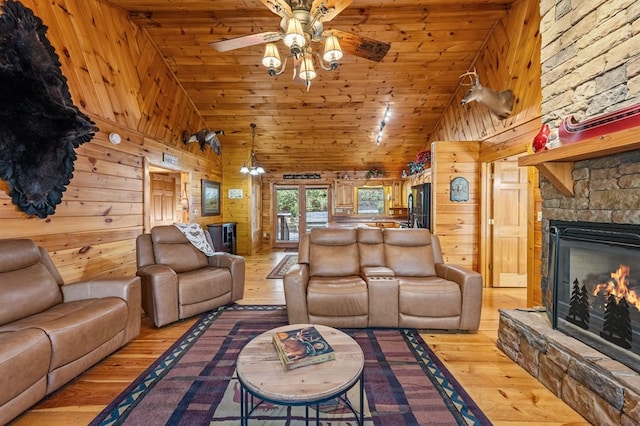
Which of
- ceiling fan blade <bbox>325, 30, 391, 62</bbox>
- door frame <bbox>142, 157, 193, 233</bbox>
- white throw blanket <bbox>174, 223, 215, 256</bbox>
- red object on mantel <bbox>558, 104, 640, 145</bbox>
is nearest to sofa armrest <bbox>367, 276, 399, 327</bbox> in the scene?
red object on mantel <bbox>558, 104, 640, 145</bbox>

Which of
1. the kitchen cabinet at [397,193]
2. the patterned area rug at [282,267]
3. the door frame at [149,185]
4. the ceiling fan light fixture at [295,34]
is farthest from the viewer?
the kitchen cabinet at [397,193]

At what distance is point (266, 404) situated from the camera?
1754mm

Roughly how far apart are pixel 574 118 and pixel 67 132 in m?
4.08

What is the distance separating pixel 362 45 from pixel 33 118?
9.31ft

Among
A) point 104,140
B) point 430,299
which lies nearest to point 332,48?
point 430,299

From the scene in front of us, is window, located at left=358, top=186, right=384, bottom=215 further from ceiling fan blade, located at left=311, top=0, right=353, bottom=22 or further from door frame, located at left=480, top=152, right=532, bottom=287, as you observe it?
ceiling fan blade, located at left=311, top=0, right=353, bottom=22

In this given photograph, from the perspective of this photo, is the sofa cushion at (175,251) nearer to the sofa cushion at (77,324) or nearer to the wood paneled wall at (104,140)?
the wood paneled wall at (104,140)

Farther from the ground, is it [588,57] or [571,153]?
[588,57]

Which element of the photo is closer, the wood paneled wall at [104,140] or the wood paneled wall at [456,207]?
the wood paneled wall at [104,140]

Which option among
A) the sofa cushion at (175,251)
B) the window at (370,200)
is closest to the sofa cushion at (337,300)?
the sofa cushion at (175,251)

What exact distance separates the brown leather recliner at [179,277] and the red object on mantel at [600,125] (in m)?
3.30

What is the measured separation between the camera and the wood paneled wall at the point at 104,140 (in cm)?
277

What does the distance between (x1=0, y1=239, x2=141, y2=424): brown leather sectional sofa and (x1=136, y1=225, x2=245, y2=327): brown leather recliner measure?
0.96 feet

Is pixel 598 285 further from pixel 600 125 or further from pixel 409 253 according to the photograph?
pixel 409 253
